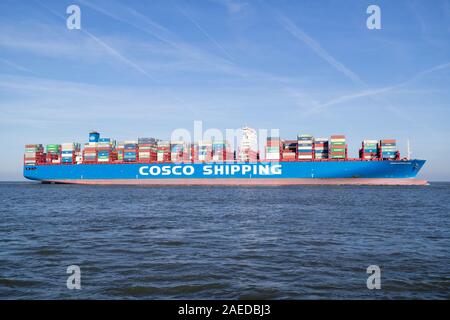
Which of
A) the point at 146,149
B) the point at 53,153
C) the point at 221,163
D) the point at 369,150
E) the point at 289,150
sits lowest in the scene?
the point at 221,163

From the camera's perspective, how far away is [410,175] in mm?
64375

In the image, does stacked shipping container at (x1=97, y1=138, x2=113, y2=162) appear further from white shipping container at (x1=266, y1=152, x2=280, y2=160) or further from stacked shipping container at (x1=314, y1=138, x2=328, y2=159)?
stacked shipping container at (x1=314, y1=138, x2=328, y2=159)

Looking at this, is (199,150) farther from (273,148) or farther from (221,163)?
(273,148)

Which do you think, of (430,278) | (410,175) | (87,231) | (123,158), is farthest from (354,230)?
(123,158)

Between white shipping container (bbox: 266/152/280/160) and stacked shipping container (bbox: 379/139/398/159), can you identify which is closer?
stacked shipping container (bbox: 379/139/398/159)

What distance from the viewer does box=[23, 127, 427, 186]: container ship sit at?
211ft

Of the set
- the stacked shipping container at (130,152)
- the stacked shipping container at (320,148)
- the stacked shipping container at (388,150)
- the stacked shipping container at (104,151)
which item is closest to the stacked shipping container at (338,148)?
the stacked shipping container at (320,148)

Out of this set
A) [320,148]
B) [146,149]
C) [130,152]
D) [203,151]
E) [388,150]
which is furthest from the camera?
[130,152]

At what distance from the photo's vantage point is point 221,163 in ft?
224

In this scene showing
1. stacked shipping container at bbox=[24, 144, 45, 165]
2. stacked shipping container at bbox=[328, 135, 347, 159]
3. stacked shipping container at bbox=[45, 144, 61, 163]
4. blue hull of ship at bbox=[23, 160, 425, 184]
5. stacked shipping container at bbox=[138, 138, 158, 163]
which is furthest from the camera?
stacked shipping container at bbox=[24, 144, 45, 165]

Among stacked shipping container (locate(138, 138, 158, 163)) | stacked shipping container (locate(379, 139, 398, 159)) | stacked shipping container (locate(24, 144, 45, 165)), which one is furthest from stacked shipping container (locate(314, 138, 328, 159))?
stacked shipping container (locate(24, 144, 45, 165))

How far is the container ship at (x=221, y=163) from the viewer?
6438 centimetres

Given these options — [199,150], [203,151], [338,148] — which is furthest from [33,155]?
[338,148]
